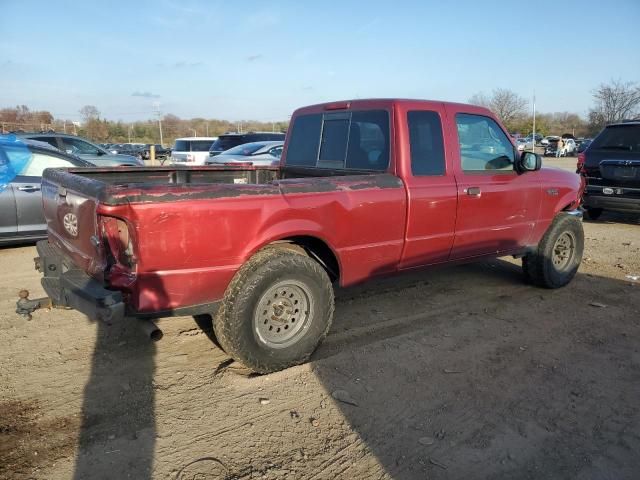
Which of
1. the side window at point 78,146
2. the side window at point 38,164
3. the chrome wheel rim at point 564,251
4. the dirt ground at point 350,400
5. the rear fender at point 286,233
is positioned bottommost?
the dirt ground at point 350,400

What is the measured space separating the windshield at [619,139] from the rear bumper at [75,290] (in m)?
9.38

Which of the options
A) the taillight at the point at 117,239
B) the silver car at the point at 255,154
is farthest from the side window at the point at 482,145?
the silver car at the point at 255,154

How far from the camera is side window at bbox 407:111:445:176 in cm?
432

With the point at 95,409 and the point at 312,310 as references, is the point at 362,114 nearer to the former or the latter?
the point at 312,310

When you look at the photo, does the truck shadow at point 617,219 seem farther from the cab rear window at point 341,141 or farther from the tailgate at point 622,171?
the cab rear window at point 341,141

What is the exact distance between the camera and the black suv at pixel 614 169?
883 centimetres

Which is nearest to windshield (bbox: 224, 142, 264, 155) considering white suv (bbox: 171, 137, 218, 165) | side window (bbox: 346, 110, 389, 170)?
white suv (bbox: 171, 137, 218, 165)

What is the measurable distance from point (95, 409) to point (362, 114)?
318cm

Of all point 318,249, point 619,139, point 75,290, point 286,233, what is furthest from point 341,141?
point 619,139

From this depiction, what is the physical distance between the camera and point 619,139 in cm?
925

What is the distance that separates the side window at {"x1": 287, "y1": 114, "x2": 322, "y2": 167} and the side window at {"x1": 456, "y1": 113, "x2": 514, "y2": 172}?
4.57ft

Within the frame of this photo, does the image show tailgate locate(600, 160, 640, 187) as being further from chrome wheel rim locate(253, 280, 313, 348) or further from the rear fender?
chrome wheel rim locate(253, 280, 313, 348)

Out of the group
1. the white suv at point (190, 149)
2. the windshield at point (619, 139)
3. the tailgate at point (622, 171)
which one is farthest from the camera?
the white suv at point (190, 149)

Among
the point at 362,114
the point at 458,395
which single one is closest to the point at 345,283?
the point at 458,395
